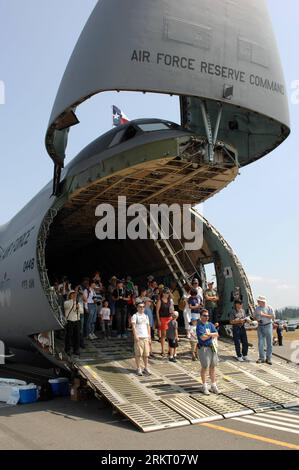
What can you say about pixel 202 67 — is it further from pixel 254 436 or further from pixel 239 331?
pixel 239 331

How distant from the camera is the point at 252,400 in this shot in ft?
30.5

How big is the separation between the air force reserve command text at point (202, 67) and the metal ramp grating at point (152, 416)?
6334 millimetres

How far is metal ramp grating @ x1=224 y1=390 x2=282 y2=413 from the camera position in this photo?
8953 millimetres

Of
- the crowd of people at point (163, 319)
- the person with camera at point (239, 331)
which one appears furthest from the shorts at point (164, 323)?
the person with camera at point (239, 331)

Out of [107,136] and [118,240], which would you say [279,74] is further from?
[118,240]

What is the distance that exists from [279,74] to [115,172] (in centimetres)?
419

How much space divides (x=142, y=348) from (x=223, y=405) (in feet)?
7.37

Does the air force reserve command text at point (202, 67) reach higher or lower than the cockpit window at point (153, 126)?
higher

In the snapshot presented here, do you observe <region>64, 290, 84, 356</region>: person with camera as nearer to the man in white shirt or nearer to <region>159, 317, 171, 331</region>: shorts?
the man in white shirt

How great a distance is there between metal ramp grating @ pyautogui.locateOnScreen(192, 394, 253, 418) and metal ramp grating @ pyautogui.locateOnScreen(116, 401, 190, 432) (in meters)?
0.81

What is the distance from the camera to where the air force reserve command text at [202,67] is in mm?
8984

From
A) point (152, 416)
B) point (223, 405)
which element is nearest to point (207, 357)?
point (223, 405)
